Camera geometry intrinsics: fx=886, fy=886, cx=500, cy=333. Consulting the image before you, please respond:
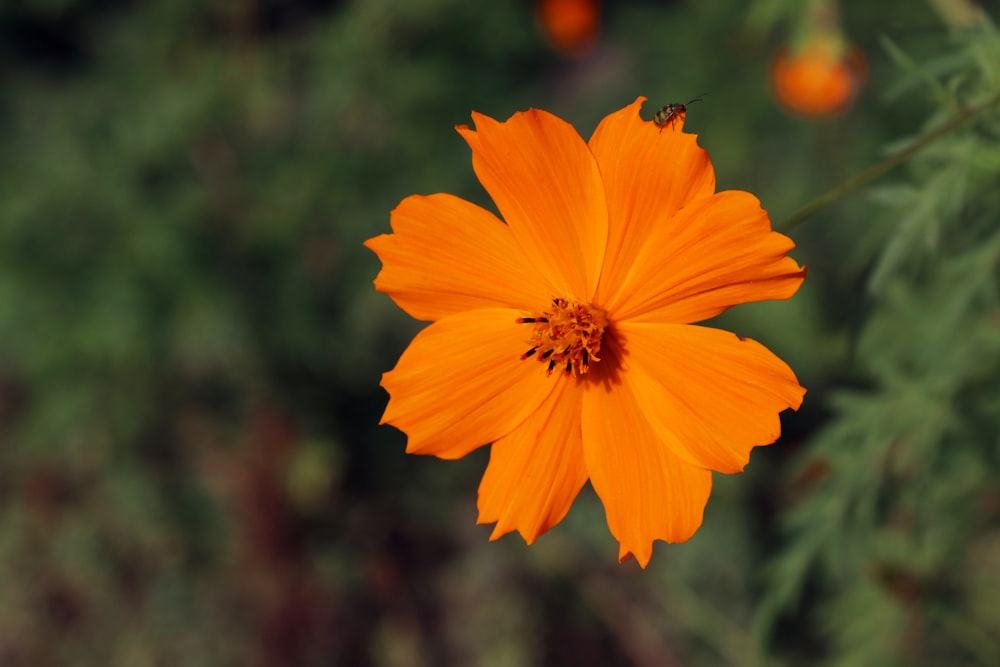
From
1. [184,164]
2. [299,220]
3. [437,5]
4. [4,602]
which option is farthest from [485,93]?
[4,602]

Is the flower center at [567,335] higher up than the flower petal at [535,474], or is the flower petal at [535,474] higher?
the flower center at [567,335]

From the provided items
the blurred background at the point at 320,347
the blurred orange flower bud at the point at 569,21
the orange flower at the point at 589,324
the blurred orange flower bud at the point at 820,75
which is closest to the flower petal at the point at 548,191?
the orange flower at the point at 589,324

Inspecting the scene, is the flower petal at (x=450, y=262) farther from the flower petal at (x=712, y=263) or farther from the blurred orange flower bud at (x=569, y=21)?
the blurred orange flower bud at (x=569, y=21)

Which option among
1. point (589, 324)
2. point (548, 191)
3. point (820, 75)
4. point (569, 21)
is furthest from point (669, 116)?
point (569, 21)

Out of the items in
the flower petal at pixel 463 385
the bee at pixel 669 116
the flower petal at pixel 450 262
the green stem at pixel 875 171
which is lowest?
the flower petal at pixel 463 385

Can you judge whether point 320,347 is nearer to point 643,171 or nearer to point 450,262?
point 450,262

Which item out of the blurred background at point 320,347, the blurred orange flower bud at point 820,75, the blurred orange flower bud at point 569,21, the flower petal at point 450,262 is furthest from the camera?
the blurred orange flower bud at point 569,21
